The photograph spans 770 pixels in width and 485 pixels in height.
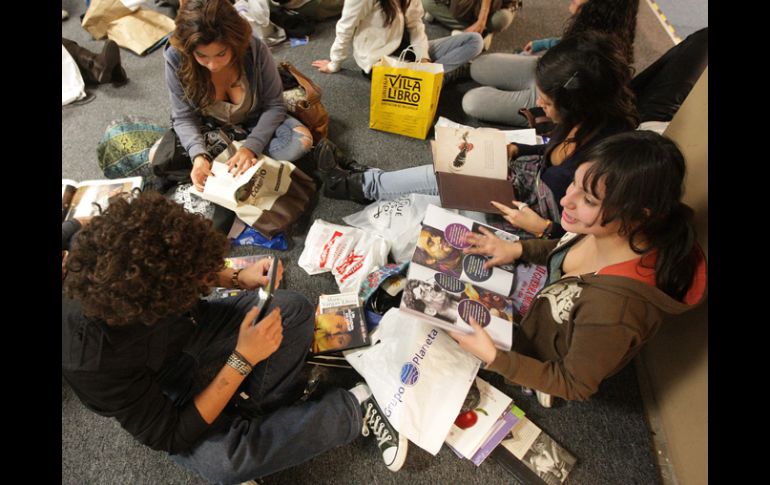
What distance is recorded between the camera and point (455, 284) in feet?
3.84

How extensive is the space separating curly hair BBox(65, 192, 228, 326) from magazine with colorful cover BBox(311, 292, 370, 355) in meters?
0.54

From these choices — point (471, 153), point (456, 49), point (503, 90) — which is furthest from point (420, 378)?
point (456, 49)

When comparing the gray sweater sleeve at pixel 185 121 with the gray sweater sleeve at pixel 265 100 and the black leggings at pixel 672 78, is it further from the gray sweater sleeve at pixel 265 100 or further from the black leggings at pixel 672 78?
the black leggings at pixel 672 78

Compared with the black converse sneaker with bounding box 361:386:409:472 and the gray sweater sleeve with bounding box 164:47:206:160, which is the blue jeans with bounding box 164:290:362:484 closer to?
the black converse sneaker with bounding box 361:386:409:472

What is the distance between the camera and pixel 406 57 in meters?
2.16

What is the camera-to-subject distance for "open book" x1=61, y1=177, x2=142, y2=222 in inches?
63.6

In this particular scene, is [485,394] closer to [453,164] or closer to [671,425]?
[671,425]

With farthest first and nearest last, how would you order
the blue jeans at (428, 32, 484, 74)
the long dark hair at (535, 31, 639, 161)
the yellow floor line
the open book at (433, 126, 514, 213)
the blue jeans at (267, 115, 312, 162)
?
→ 1. the yellow floor line
2. the blue jeans at (428, 32, 484, 74)
3. the blue jeans at (267, 115, 312, 162)
4. the open book at (433, 126, 514, 213)
5. the long dark hair at (535, 31, 639, 161)

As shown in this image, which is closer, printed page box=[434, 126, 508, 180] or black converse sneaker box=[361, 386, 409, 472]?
black converse sneaker box=[361, 386, 409, 472]

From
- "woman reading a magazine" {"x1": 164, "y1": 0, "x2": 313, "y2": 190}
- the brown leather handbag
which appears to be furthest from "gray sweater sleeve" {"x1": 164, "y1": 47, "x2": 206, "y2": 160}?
the brown leather handbag

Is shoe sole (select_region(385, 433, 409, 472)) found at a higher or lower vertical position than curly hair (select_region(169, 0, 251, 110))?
lower

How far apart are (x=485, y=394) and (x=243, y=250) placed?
1.14 m
